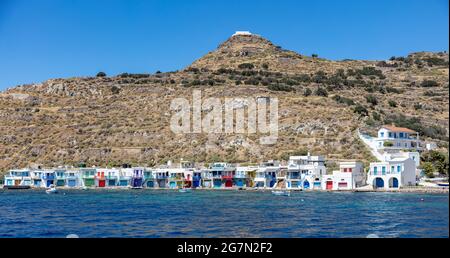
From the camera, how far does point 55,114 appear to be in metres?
87.4

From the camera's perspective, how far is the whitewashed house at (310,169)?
6047 centimetres

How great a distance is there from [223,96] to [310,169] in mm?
27754

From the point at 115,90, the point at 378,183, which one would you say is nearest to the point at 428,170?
the point at 378,183

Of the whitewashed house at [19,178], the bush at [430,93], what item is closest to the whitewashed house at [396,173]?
the bush at [430,93]

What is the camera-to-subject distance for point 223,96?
8512cm

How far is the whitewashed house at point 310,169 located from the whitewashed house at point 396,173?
22.1ft

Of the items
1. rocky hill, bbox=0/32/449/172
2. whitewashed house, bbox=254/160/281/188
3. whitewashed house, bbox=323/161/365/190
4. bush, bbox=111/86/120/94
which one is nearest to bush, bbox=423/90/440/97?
rocky hill, bbox=0/32/449/172

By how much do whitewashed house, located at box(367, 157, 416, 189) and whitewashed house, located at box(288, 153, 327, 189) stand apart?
674 cm

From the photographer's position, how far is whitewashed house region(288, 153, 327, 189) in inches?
2381

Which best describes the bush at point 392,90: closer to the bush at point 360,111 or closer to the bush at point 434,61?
the bush at point 360,111

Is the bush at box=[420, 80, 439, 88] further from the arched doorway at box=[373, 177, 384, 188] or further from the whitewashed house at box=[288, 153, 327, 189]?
the arched doorway at box=[373, 177, 384, 188]

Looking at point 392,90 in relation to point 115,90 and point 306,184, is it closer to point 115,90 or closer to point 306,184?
point 306,184
